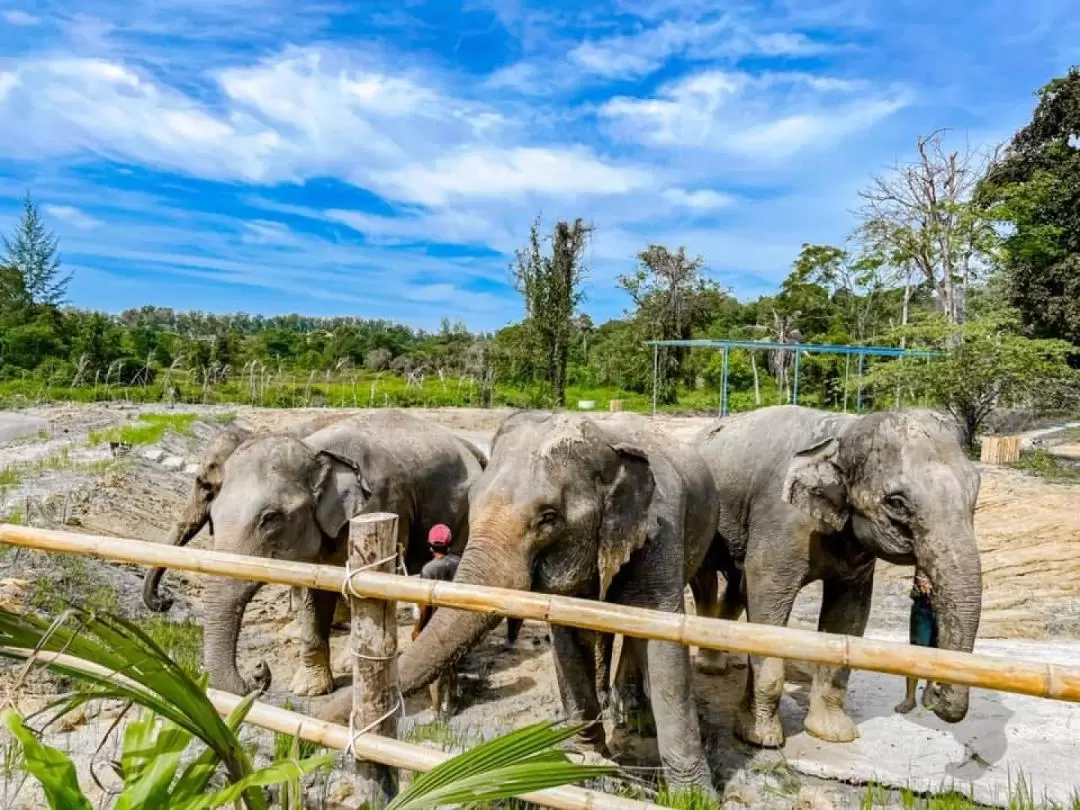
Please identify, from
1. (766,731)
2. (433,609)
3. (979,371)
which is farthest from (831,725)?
(979,371)

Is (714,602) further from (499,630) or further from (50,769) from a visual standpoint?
(50,769)

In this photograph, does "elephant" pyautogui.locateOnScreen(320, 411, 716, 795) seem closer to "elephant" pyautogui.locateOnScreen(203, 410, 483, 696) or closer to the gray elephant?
the gray elephant

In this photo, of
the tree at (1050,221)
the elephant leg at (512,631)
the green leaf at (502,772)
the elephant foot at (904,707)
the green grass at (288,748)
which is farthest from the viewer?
the tree at (1050,221)

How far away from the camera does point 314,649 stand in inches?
203

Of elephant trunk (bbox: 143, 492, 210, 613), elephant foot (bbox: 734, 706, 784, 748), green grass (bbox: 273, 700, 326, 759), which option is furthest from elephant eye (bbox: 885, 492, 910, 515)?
elephant trunk (bbox: 143, 492, 210, 613)

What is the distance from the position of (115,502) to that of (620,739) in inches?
281

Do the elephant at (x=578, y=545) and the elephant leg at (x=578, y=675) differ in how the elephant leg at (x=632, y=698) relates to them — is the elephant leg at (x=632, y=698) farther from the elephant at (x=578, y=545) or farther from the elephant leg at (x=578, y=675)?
the elephant at (x=578, y=545)

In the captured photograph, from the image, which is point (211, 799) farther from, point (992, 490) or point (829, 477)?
A: point (992, 490)

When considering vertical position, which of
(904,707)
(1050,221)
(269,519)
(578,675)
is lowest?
(904,707)

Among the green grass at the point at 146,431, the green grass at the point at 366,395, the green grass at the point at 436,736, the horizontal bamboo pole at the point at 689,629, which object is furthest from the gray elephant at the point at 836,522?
the green grass at the point at 366,395

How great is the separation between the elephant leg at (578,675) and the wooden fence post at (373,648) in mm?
1470

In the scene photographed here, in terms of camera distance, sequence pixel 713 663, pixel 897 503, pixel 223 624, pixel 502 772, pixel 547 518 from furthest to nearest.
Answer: pixel 713 663 < pixel 223 624 < pixel 897 503 < pixel 547 518 < pixel 502 772

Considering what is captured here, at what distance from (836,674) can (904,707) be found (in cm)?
67

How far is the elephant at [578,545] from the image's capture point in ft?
9.37
